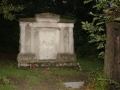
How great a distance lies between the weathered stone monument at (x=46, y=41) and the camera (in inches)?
472

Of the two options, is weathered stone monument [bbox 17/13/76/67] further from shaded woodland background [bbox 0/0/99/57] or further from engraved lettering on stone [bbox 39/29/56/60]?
shaded woodland background [bbox 0/0/99/57]

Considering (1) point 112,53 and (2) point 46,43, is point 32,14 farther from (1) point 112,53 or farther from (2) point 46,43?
(1) point 112,53

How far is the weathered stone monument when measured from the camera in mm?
11992

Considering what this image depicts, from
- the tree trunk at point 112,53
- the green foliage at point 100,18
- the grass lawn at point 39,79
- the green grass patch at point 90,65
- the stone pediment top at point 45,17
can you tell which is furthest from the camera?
the green grass patch at point 90,65

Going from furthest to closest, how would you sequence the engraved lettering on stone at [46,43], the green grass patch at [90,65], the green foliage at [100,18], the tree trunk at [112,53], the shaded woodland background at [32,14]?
the shaded woodland background at [32,14] → the green grass patch at [90,65] → the engraved lettering on stone at [46,43] → the tree trunk at [112,53] → the green foliage at [100,18]

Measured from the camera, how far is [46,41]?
12195 millimetres

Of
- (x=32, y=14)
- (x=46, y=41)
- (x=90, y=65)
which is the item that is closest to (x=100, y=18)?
(x=46, y=41)

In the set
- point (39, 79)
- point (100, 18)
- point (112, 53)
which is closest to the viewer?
point (100, 18)

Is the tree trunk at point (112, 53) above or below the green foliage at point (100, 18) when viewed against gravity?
below

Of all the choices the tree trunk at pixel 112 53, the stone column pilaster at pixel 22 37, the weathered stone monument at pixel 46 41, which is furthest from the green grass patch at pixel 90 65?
the tree trunk at pixel 112 53

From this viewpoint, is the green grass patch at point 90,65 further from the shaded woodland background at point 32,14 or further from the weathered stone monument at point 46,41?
the shaded woodland background at point 32,14

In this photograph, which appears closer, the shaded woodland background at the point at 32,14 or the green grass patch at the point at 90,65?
the green grass patch at the point at 90,65

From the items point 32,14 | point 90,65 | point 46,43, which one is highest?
point 32,14

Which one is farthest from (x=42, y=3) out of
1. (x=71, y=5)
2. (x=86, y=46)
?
(x=86, y=46)
